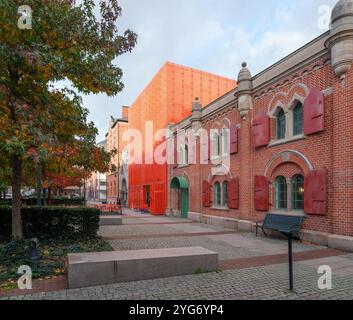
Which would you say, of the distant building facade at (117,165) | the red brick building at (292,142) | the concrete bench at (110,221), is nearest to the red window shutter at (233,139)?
the red brick building at (292,142)

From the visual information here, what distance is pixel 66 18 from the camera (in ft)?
25.6

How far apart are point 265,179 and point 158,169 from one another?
14740 millimetres

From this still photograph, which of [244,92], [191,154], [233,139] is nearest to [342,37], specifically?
[244,92]

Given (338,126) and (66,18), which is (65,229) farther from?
(338,126)

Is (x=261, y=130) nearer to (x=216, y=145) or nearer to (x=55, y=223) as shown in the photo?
(x=216, y=145)

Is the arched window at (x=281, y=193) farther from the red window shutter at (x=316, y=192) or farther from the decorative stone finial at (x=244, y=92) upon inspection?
the decorative stone finial at (x=244, y=92)

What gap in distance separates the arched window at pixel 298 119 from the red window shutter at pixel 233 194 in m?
4.32

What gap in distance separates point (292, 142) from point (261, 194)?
282 centimetres

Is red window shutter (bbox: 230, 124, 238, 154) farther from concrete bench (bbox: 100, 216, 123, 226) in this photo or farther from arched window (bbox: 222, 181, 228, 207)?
concrete bench (bbox: 100, 216, 123, 226)

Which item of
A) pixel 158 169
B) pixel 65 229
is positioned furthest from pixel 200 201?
pixel 65 229

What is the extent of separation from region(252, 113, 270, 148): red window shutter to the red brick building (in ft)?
0.15

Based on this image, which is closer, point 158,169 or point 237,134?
point 237,134

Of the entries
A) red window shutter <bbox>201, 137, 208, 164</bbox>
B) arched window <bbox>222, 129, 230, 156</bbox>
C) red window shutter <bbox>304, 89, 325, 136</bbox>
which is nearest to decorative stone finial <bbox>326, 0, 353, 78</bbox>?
red window shutter <bbox>304, 89, 325, 136</bbox>

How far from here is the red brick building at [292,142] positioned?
Result: 379 inches
